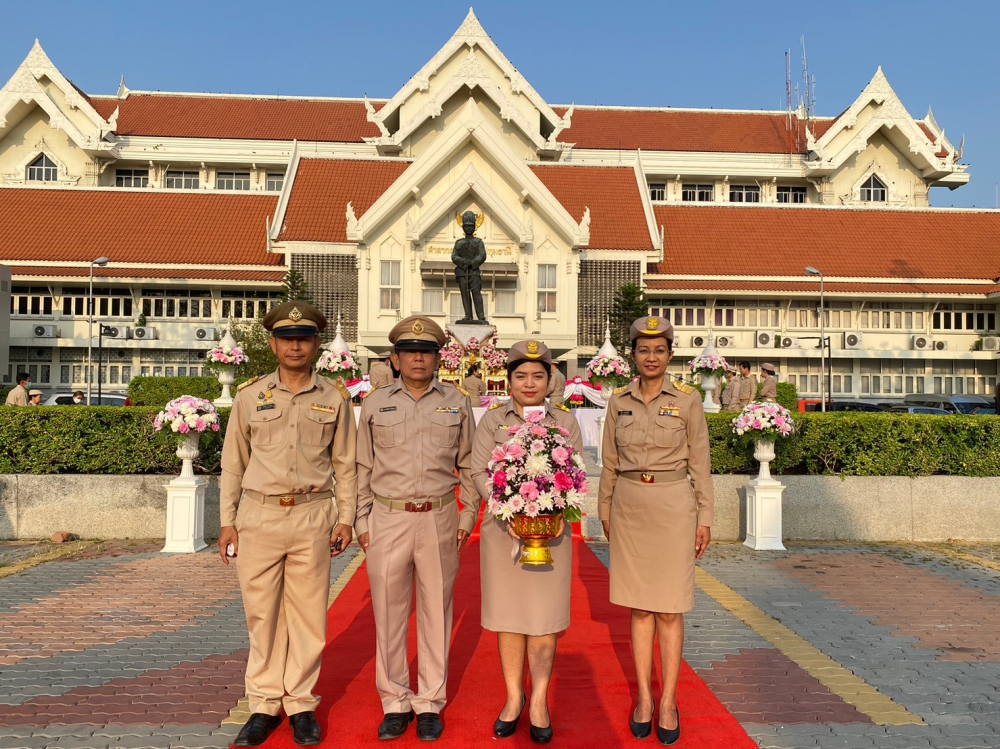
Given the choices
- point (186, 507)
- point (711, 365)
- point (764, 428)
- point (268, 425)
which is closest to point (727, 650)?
point (268, 425)

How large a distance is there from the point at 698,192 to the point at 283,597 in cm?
4528

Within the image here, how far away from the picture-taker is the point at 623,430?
16.4 ft

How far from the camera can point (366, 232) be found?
2925cm

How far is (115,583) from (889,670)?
22.6 ft

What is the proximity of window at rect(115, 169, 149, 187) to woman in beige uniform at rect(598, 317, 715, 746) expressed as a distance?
152ft

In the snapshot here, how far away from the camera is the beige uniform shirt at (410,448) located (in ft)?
15.8

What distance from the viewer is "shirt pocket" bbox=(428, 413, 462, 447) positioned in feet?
15.9

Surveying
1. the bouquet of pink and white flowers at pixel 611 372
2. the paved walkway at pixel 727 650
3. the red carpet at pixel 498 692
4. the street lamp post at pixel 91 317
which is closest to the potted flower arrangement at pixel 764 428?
the paved walkway at pixel 727 650

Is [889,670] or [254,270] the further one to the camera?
[254,270]

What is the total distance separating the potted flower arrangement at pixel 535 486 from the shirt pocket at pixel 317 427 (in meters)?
0.98

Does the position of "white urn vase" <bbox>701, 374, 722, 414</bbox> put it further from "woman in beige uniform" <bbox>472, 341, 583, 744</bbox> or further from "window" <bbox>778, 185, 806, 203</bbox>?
"window" <bbox>778, 185, 806, 203</bbox>

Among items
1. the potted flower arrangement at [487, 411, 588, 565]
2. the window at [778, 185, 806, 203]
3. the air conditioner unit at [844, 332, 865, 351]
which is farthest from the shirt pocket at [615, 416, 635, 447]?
the window at [778, 185, 806, 203]

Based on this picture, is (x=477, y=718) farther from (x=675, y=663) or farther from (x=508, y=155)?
(x=508, y=155)

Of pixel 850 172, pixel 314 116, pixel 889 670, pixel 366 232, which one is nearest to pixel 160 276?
pixel 366 232
